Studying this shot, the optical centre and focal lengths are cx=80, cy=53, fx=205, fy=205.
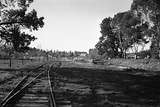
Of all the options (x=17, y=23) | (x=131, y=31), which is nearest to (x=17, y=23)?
(x=17, y=23)

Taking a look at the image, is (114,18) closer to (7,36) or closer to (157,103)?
(7,36)

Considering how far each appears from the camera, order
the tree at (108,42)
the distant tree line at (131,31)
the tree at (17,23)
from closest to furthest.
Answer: the tree at (17,23)
the distant tree line at (131,31)
the tree at (108,42)

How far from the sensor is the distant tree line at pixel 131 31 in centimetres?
4695

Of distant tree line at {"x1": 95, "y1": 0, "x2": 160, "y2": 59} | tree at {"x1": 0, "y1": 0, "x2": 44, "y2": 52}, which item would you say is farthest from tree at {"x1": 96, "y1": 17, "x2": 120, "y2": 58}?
tree at {"x1": 0, "y1": 0, "x2": 44, "y2": 52}

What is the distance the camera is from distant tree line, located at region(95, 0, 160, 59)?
1849 inches

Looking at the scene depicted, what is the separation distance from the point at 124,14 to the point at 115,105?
62.2 meters

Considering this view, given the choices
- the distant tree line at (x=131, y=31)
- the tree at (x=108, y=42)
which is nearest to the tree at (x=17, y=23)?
the distant tree line at (x=131, y=31)

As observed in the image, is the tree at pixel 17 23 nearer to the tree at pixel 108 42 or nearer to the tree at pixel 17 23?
the tree at pixel 17 23

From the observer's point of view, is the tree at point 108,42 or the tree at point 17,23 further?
the tree at point 108,42

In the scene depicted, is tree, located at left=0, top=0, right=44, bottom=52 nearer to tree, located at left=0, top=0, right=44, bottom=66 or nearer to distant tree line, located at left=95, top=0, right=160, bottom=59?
tree, located at left=0, top=0, right=44, bottom=66

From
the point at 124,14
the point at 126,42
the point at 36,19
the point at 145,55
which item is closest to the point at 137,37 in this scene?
the point at 126,42

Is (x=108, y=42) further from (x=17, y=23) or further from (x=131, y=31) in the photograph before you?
(x=17, y=23)

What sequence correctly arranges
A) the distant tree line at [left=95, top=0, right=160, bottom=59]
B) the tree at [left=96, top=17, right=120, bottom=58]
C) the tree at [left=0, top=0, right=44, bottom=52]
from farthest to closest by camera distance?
the tree at [left=96, top=17, right=120, bottom=58] < the distant tree line at [left=95, top=0, right=160, bottom=59] < the tree at [left=0, top=0, right=44, bottom=52]

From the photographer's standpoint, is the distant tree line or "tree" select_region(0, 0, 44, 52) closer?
"tree" select_region(0, 0, 44, 52)
